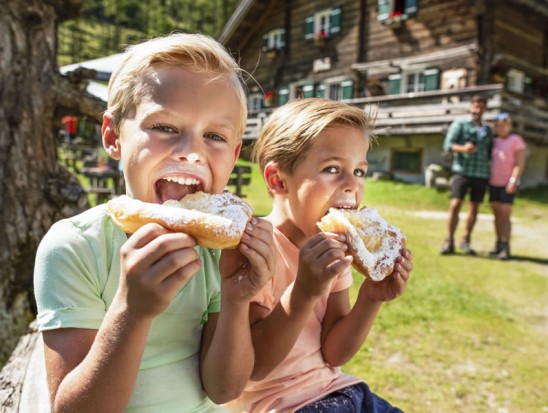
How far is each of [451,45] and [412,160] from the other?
4.23 meters

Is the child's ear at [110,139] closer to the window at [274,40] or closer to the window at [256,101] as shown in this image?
the window at [274,40]

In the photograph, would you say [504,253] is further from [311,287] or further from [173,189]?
[173,189]

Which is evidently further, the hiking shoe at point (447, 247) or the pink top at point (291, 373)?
the hiking shoe at point (447, 247)

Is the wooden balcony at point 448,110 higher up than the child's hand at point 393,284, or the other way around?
the wooden balcony at point 448,110

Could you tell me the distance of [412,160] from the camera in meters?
16.8

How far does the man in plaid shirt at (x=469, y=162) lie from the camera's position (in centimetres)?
686

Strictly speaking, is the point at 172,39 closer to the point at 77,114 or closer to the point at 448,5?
the point at 77,114

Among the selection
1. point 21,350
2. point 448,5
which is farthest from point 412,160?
point 21,350

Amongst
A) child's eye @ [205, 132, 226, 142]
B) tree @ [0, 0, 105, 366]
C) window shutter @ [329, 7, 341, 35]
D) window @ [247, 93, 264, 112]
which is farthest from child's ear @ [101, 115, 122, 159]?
window @ [247, 93, 264, 112]

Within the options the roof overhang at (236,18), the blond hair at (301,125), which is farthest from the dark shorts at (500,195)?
the roof overhang at (236,18)

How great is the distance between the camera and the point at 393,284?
171 cm

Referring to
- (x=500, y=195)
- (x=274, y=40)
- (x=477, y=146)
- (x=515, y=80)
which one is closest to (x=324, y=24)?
(x=274, y=40)

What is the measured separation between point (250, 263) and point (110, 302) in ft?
1.35

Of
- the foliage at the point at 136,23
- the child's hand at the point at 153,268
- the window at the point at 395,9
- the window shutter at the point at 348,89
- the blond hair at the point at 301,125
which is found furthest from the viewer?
the foliage at the point at 136,23
